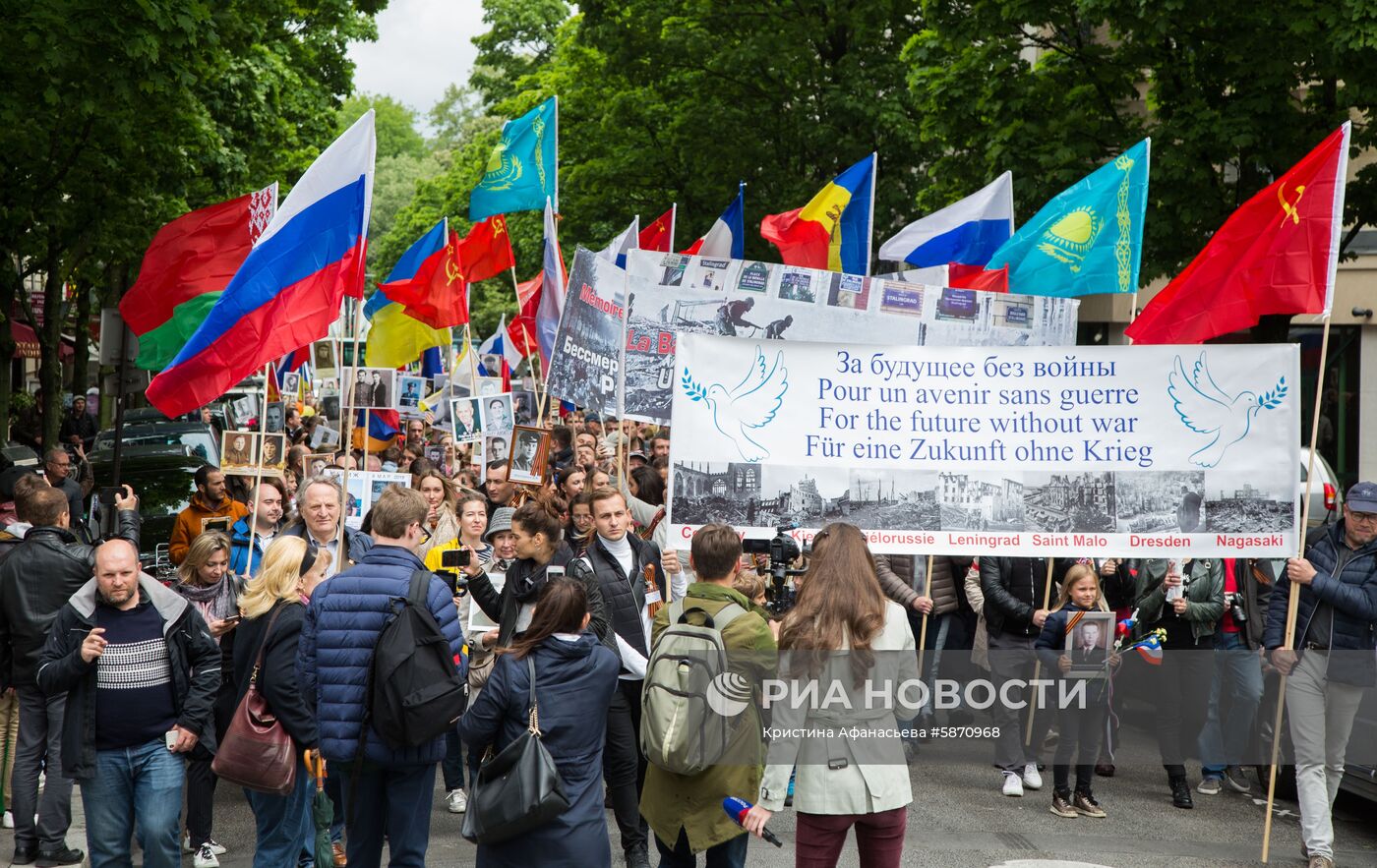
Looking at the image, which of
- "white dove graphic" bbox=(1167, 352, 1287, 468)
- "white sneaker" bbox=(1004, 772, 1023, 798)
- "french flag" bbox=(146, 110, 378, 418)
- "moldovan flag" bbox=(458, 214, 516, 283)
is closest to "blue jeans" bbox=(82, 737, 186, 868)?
"french flag" bbox=(146, 110, 378, 418)

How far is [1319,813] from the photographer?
291 inches

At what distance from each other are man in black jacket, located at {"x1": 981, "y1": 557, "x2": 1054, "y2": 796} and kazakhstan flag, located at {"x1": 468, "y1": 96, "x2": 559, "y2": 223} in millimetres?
5646

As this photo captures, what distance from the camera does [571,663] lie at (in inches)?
214

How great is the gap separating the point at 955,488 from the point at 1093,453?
77 cm

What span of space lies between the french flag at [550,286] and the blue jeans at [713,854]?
211 inches

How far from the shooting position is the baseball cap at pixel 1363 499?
753 centimetres

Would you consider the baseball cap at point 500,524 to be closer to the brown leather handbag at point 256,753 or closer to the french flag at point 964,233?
the brown leather handbag at point 256,753

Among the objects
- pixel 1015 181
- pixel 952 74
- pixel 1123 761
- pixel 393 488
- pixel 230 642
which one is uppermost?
pixel 952 74

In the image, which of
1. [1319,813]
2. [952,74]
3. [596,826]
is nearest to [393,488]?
[596,826]

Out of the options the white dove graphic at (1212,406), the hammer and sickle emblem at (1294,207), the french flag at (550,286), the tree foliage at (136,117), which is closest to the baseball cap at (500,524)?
the french flag at (550,286)

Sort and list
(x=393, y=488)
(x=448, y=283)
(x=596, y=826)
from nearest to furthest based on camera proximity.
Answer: (x=596, y=826) < (x=393, y=488) < (x=448, y=283)

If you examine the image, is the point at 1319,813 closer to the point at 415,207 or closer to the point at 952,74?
the point at 952,74

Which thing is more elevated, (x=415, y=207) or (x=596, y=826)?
(x=415, y=207)

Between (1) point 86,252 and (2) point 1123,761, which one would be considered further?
(1) point 86,252
